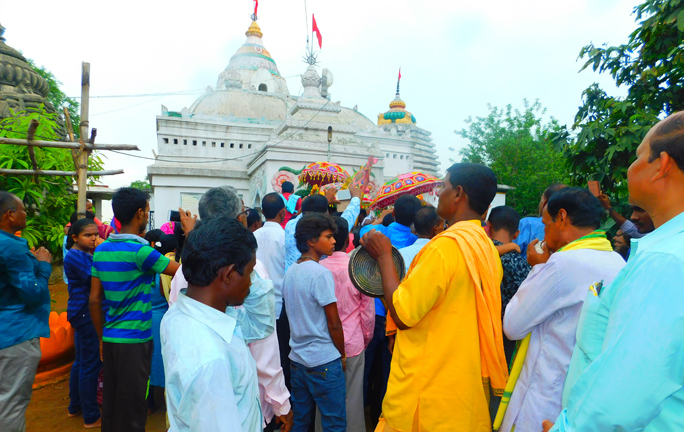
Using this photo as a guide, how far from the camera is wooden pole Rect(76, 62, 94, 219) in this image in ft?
18.2

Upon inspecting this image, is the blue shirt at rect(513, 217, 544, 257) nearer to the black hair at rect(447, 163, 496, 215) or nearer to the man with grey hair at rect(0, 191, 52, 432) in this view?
the black hair at rect(447, 163, 496, 215)

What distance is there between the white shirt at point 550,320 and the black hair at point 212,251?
4.33 ft

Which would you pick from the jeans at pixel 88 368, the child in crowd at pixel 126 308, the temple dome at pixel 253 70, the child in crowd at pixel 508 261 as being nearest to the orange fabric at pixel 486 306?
the child in crowd at pixel 508 261

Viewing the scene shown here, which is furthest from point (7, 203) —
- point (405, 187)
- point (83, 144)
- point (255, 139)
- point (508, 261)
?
point (255, 139)

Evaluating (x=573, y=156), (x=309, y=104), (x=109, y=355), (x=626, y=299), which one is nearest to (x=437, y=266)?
(x=626, y=299)

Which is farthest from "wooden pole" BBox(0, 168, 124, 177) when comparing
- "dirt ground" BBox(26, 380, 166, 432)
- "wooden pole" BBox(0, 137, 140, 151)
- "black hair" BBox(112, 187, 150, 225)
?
"black hair" BBox(112, 187, 150, 225)

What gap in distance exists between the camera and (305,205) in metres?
4.39

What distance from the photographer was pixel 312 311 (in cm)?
283

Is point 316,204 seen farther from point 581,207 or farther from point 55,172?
point 55,172

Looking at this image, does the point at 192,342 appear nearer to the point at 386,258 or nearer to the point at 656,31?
the point at 386,258

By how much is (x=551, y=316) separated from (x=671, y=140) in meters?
1.08

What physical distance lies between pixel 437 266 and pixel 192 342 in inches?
44.7

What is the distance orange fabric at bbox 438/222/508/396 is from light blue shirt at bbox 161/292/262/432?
3.69 feet

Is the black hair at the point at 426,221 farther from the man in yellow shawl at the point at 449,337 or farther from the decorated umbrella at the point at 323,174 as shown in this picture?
the decorated umbrella at the point at 323,174
